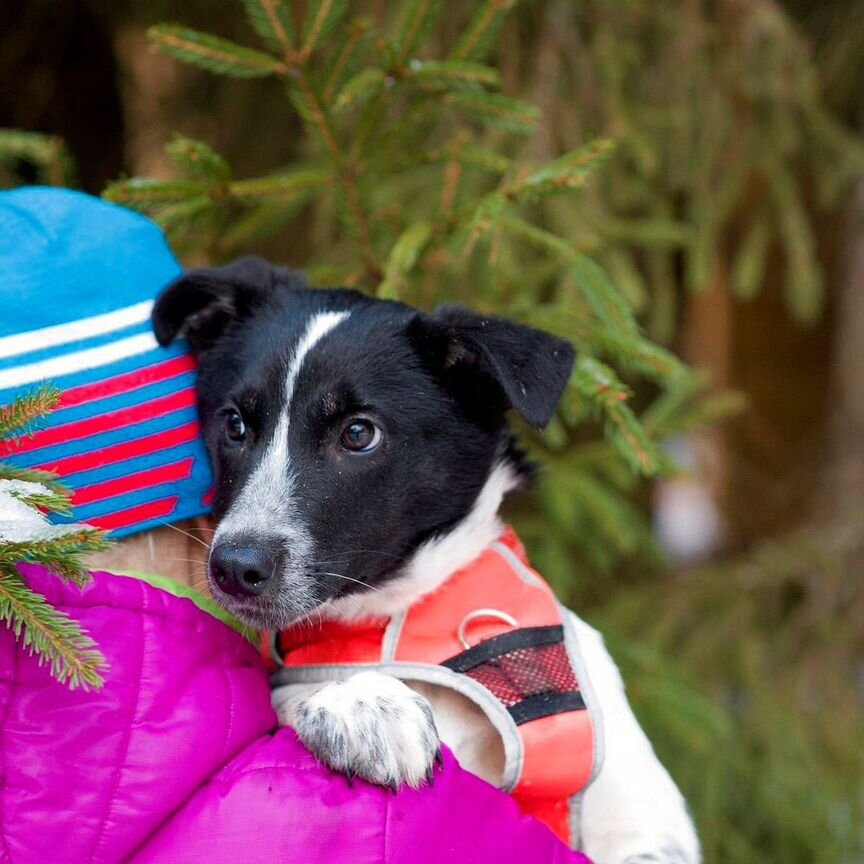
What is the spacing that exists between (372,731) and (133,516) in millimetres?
577

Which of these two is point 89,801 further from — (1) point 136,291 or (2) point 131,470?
(1) point 136,291

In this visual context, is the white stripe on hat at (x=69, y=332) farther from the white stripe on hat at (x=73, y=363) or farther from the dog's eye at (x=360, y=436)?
the dog's eye at (x=360, y=436)

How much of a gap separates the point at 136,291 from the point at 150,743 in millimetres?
823

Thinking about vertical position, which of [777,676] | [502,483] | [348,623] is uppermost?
[502,483]

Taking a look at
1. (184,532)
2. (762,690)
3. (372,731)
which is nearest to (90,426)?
(184,532)

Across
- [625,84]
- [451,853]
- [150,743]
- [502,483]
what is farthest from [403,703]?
[625,84]

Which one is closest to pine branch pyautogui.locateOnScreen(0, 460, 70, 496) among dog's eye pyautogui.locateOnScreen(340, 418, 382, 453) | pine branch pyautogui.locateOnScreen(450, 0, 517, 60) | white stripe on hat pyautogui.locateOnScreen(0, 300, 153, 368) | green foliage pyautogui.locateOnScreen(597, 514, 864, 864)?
white stripe on hat pyautogui.locateOnScreen(0, 300, 153, 368)

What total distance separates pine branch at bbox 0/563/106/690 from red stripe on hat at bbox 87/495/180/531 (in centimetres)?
33

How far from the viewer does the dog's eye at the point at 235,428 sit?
2.19 m

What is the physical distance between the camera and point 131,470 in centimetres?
183

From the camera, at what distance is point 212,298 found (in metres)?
2.28

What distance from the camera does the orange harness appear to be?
195cm

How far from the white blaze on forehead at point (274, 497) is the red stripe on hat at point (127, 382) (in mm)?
221

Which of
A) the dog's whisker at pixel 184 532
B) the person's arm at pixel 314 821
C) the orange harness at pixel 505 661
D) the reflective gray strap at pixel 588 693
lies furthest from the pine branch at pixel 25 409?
Answer: the reflective gray strap at pixel 588 693
